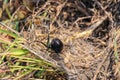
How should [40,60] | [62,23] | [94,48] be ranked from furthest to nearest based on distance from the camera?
[62,23]
[94,48]
[40,60]

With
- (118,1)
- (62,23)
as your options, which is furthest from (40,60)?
(118,1)

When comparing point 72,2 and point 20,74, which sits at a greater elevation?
point 72,2

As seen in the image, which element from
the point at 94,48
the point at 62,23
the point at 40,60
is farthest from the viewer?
the point at 62,23

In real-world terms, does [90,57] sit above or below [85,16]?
below

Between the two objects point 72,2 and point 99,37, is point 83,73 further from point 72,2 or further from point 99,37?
point 72,2

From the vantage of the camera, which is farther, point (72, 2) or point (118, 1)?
point (72, 2)

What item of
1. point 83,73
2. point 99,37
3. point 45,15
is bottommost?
point 83,73

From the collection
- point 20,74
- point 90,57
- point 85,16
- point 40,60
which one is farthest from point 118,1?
point 20,74

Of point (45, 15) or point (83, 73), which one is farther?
point (45, 15)

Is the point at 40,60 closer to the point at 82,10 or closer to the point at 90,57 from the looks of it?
the point at 90,57
